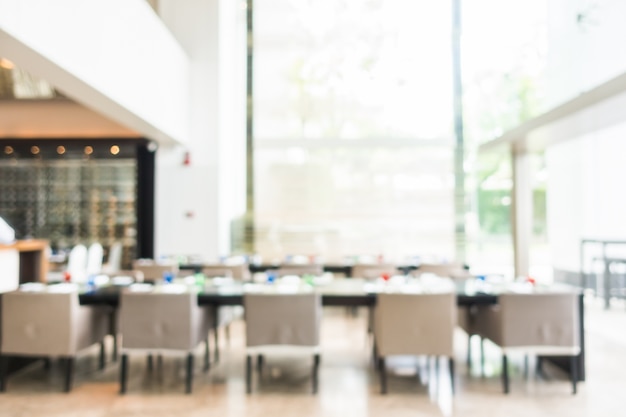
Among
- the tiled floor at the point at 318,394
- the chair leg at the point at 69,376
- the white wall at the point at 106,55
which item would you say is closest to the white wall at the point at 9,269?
the tiled floor at the point at 318,394

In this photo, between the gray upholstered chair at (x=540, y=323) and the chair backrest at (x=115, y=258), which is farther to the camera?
the chair backrest at (x=115, y=258)

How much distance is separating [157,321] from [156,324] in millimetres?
22

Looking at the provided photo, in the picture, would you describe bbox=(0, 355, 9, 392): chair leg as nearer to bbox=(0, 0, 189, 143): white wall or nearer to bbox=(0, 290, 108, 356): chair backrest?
bbox=(0, 290, 108, 356): chair backrest

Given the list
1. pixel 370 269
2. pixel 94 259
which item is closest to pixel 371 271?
pixel 370 269

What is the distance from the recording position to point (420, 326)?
12.3ft

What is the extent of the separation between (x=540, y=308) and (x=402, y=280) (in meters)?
1.43

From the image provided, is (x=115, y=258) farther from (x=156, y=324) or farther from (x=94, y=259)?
(x=156, y=324)

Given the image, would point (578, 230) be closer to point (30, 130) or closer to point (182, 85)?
point (182, 85)

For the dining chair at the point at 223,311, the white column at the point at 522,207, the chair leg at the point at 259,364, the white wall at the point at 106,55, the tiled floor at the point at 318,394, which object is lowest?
the tiled floor at the point at 318,394

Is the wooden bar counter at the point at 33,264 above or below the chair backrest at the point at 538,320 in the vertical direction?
above

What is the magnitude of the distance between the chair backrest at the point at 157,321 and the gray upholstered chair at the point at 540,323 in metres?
2.26

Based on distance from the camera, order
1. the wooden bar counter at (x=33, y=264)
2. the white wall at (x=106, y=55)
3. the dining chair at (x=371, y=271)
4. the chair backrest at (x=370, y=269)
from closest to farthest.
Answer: the white wall at (x=106, y=55), the dining chair at (x=371, y=271), the chair backrest at (x=370, y=269), the wooden bar counter at (x=33, y=264)

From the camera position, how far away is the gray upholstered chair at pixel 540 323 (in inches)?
149

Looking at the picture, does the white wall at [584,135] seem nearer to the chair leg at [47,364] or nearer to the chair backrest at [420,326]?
the chair backrest at [420,326]
